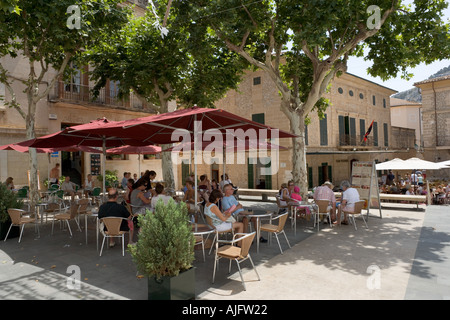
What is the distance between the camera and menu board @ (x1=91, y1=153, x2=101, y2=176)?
57.4 feet

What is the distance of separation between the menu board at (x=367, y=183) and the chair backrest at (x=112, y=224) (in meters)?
7.40

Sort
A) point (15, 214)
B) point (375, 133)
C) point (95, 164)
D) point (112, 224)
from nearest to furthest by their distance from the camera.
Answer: point (112, 224) < point (15, 214) < point (95, 164) < point (375, 133)

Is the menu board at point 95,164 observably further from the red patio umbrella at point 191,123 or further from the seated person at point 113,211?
the seated person at point 113,211

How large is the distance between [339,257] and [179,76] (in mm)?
9778

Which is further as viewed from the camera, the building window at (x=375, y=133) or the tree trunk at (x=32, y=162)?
the building window at (x=375, y=133)

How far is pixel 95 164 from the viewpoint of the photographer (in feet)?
57.8

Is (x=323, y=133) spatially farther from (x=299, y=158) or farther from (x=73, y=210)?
(x=73, y=210)

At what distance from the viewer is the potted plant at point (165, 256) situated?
11.7ft

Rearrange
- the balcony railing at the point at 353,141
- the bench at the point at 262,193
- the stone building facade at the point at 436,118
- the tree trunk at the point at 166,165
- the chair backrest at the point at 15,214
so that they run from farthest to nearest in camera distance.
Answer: the stone building facade at the point at 436,118 < the balcony railing at the point at 353,141 < the bench at the point at 262,193 < the tree trunk at the point at 166,165 < the chair backrest at the point at 15,214

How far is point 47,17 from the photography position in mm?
8695

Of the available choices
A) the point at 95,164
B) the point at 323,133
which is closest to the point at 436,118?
the point at 323,133

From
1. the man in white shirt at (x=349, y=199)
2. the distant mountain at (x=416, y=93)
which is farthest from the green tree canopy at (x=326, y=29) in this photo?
the distant mountain at (x=416, y=93)

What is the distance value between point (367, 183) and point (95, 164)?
1429 cm
